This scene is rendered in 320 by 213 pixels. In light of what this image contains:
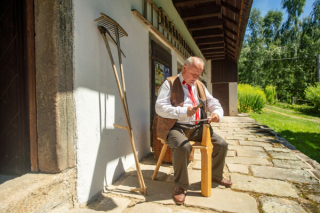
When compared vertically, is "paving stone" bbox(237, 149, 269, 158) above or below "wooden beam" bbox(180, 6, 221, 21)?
below

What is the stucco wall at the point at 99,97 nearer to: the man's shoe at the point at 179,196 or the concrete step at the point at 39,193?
the concrete step at the point at 39,193

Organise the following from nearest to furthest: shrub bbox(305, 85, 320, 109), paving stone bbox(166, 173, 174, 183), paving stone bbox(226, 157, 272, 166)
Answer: paving stone bbox(166, 173, 174, 183) → paving stone bbox(226, 157, 272, 166) → shrub bbox(305, 85, 320, 109)

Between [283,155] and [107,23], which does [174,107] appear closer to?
[107,23]

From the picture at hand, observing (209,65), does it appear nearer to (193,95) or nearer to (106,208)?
(193,95)

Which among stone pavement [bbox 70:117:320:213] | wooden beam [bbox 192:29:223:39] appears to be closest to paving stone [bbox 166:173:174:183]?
stone pavement [bbox 70:117:320:213]

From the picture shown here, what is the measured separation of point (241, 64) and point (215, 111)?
77.9 ft

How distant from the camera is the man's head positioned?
85.4 inches

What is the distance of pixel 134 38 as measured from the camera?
2957mm

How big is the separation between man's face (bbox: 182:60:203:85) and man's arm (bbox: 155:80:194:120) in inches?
9.0

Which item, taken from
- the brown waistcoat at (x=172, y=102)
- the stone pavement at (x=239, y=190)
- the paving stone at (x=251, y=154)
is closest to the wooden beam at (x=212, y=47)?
the paving stone at (x=251, y=154)

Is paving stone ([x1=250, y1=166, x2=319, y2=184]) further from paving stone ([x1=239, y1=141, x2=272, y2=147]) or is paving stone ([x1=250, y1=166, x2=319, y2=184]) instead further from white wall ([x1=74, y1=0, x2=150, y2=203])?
white wall ([x1=74, y1=0, x2=150, y2=203])

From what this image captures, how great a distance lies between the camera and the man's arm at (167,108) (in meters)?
2.04

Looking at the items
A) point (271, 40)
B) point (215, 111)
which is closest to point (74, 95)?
point (215, 111)

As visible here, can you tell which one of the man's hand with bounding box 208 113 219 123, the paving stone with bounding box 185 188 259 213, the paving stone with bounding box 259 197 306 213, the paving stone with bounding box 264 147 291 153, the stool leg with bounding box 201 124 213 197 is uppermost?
the man's hand with bounding box 208 113 219 123
